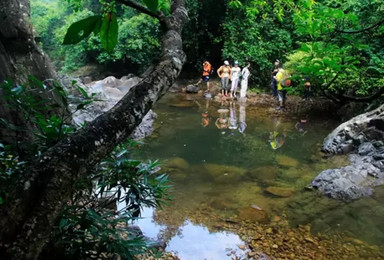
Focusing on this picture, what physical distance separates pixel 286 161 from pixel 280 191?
1552mm

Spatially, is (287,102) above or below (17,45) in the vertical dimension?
below

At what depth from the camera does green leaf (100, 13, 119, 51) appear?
2.84 feet

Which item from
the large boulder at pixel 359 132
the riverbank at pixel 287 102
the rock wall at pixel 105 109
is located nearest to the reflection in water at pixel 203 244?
the rock wall at pixel 105 109

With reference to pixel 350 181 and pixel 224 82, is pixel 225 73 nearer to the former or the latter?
pixel 224 82

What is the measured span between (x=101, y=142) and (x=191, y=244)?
11.5 ft

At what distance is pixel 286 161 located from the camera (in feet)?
24.6

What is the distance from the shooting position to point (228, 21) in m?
14.8

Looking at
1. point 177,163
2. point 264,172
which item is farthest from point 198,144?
point 264,172

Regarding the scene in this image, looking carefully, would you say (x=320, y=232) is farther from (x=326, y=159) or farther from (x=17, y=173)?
(x=17, y=173)

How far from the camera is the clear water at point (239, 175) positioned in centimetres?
497

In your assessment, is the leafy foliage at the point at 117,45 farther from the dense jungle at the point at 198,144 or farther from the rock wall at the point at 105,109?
the rock wall at the point at 105,109

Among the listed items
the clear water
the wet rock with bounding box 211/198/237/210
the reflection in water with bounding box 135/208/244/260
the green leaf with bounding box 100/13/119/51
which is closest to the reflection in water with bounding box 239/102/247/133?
the clear water

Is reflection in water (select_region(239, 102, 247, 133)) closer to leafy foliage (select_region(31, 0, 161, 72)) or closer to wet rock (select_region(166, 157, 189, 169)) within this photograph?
wet rock (select_region(166, 157, 189, 169))

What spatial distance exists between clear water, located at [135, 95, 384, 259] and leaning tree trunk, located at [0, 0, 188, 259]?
3.24 m
